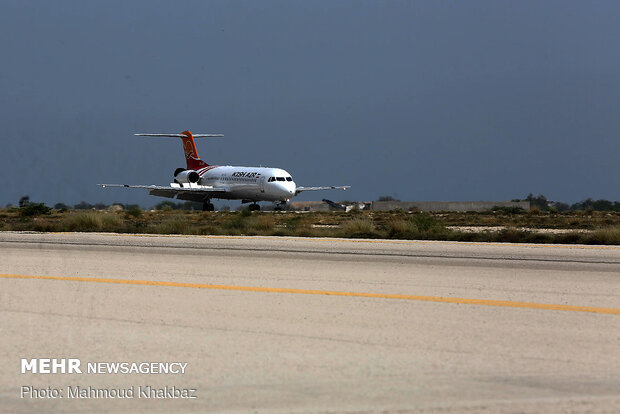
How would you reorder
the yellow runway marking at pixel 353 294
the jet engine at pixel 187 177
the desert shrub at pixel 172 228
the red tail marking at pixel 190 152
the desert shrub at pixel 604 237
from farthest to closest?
the red tail marking at pixel 190 152 < the jet engine at pixel 187 177 < the desert shrub at pixel 172 228 < the desert shrub at pixel 604 237 < the yellow runway marking at pixel 353 294

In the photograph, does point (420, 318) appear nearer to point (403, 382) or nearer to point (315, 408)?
point (403, 382)

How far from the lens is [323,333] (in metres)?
7.88

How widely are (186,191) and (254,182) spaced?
23.0 feet

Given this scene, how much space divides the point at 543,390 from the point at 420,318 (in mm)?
3108

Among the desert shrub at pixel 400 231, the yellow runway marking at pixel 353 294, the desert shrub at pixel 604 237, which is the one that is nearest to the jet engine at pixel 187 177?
→ the desert shrub at pixel 400 231

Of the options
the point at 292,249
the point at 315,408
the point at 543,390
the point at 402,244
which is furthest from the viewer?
the point at 402,244

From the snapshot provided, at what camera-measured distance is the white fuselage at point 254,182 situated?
2436 inches

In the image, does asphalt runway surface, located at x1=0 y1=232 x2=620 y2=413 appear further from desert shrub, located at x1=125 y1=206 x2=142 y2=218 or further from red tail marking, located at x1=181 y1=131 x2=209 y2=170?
red tail marking, located at x1=181 y1=131 x2=209 y2=170

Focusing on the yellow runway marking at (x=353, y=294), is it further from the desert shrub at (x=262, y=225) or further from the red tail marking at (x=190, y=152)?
the red tail marking at (x=190, y=152)

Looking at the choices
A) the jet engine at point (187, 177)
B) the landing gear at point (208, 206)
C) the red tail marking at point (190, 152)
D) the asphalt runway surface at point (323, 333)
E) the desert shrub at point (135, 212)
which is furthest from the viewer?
the red tail marking at point (190, 152)

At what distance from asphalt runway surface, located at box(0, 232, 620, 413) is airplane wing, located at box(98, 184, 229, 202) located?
50.4 m

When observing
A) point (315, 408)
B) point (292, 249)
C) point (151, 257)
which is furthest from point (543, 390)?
point (292, 249)

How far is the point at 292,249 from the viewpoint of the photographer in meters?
19.7

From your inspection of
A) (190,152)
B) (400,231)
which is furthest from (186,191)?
(400,231)
